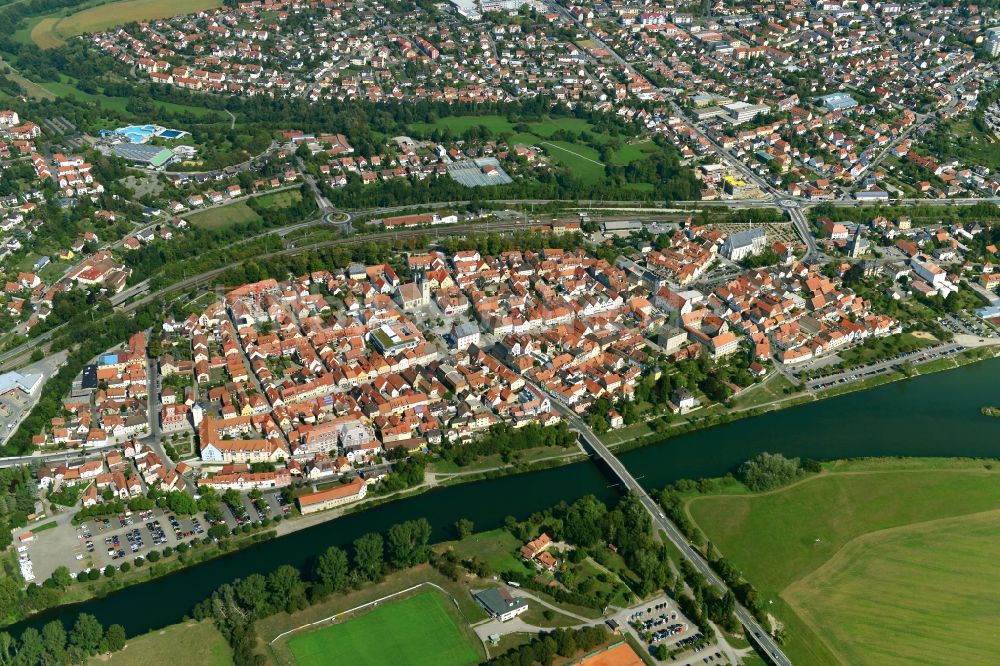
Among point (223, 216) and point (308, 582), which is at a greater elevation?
point (223, 216)

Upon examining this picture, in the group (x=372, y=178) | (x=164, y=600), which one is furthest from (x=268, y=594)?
(x=372, y=178)

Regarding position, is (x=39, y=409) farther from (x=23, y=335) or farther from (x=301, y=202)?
(x=301, y=202)

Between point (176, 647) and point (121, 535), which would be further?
point (121, 535)

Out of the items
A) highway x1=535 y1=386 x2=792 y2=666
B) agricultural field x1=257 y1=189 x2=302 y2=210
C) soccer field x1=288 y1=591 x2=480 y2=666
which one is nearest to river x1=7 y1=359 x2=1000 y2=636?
highway x1=535 y1=386 x2=792 y2=666

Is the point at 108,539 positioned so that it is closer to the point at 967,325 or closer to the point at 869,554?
the point at 869,554

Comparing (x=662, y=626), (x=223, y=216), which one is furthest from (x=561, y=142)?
(x=662, y=626)

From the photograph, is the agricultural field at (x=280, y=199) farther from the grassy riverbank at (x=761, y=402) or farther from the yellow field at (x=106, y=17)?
the yellow field at (x=106, y=17)
